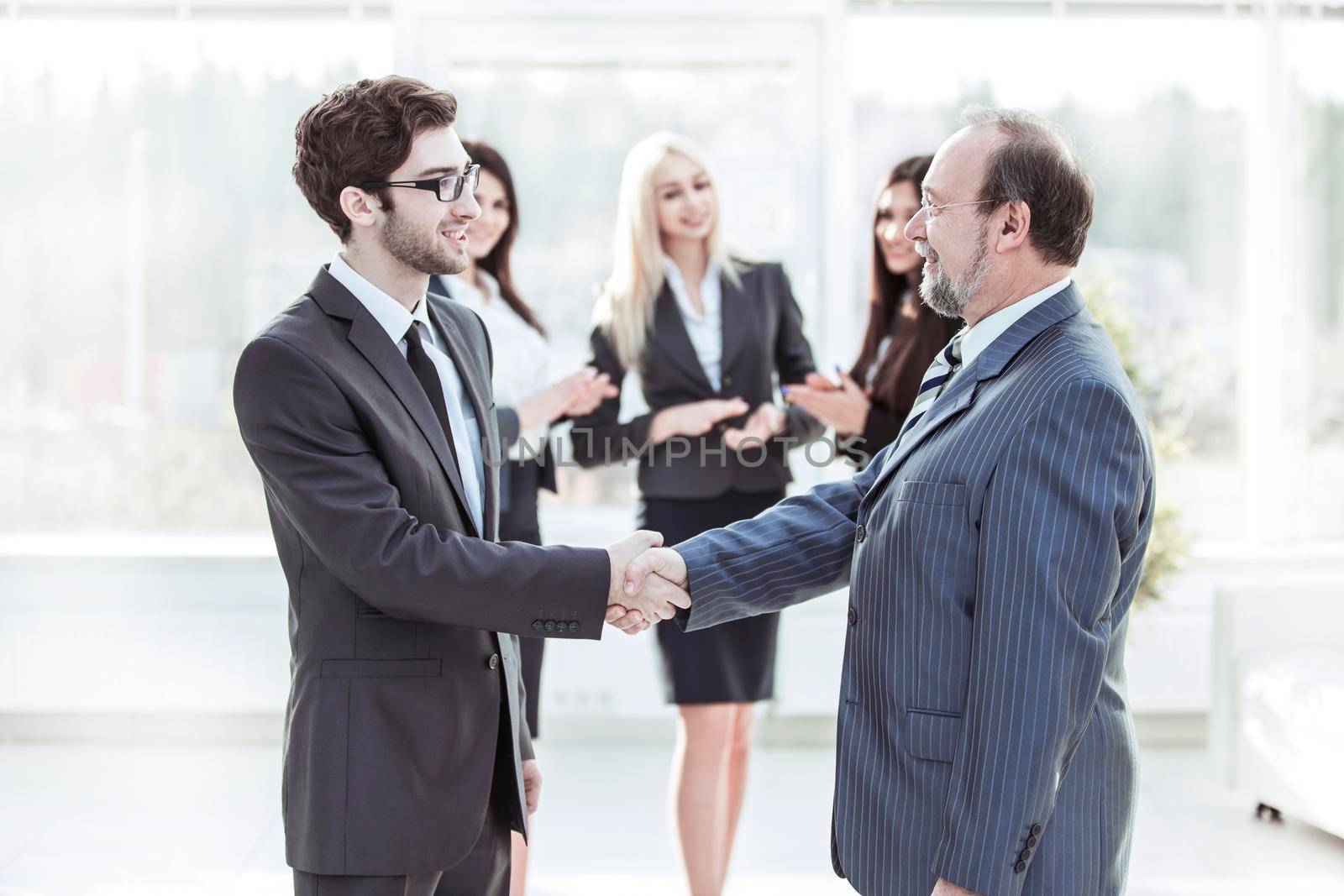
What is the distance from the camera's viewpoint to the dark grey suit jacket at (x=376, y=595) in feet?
5.49

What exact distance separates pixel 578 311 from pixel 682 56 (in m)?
1.01

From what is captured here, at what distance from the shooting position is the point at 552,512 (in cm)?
481

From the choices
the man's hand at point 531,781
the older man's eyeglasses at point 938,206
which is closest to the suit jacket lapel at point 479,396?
the man's hand at point 531,781

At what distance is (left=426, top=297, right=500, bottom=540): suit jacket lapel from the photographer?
200 centimetres

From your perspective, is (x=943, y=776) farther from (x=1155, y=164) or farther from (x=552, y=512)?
(x=1155, y=164)

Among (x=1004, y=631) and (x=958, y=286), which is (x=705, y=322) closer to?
(x=958, y=286)

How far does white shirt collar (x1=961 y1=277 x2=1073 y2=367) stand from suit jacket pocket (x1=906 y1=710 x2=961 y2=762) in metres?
0.47

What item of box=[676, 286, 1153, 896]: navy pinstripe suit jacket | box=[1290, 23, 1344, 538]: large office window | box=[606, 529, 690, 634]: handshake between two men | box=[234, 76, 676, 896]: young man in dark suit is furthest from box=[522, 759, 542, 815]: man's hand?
box=[1290, 23, 1344, 538]: large office window

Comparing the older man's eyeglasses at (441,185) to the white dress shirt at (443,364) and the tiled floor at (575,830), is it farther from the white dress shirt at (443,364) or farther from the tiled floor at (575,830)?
the tiled floor at (575,830)

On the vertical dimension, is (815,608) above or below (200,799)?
above

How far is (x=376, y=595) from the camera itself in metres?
1.68

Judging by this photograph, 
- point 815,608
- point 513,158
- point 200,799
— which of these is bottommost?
point 200,799

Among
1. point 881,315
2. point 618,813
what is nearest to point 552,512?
point 618,813

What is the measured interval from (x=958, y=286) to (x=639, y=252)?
163 centimetres
